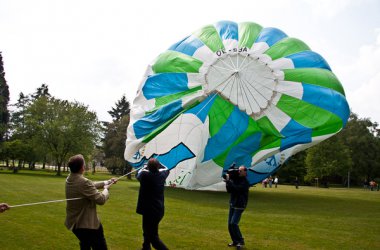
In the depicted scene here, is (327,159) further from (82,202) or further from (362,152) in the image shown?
(82,202)

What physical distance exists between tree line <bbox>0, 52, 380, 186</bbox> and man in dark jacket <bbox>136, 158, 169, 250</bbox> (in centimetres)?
3573

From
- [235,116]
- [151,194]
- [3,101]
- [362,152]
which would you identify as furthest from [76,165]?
[362,152]

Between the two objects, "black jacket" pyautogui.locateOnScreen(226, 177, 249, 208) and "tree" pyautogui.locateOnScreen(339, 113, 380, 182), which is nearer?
"black jacket" pyautogui.locateOnScreen(226, 177, 249, 208)

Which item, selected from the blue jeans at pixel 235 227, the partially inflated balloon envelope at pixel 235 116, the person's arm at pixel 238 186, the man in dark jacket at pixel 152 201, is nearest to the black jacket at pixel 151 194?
the man in dark jacket at pixel 152 201

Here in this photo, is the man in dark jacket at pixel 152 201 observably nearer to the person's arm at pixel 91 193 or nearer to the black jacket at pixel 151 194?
the black jacket at pixel 151 194

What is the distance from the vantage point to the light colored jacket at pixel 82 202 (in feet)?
15.9

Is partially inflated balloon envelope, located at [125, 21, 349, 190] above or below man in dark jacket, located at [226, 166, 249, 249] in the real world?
above

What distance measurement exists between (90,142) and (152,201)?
3652 cm

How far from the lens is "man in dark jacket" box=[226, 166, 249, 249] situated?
25.2 ft

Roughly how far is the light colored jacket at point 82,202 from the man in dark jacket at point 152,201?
1.43 m

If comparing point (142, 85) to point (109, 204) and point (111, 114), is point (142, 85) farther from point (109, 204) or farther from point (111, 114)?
point (111, 114)

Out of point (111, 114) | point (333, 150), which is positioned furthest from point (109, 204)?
point (111, 114)

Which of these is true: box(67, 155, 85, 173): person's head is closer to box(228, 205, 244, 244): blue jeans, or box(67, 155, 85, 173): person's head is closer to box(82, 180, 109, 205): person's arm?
box(82, 180, 109, 205): person's arm

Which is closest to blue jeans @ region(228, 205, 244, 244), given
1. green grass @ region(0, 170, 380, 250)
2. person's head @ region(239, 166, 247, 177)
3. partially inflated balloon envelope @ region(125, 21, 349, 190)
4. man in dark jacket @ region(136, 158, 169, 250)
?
green grass @ region(0, 170, 380, 250)
